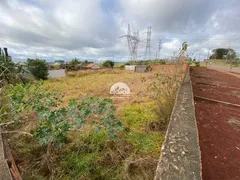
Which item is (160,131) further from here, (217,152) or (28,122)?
(28,122)

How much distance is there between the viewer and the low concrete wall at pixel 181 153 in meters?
0.92

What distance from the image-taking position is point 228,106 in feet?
8.80

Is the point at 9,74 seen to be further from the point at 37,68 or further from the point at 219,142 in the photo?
the point at 37,68

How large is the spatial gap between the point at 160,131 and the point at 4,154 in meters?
2.33

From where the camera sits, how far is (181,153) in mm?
1134

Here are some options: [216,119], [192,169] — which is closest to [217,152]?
[192,169]

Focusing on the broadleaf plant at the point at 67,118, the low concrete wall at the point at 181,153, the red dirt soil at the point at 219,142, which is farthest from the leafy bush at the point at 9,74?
the red dirt soil at the point at 219,142

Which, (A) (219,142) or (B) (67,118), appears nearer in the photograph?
(A) (219,142)

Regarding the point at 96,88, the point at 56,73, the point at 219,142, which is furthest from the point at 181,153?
the point at 56,73

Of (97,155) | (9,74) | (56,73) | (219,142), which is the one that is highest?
(9,74)

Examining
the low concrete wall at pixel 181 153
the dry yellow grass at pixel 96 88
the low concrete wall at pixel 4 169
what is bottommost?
the dry yellow grass at pixel 96 88

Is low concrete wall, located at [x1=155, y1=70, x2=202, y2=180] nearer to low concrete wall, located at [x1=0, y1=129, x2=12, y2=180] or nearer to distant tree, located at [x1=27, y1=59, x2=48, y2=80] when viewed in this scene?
low concrete wall, located at [x1=0, y1=129, x2=12, y2=180]

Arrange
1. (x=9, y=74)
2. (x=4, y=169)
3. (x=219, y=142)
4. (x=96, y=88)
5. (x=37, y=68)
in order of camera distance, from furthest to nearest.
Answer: (x=37, y=68) → (x=96, y=88) → (x=9, y=74) → (x=219, y=142) → (x=4, y=169)

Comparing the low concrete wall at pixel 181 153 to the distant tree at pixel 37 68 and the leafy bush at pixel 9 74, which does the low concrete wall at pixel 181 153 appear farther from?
the distant tree at pixel 37 68
